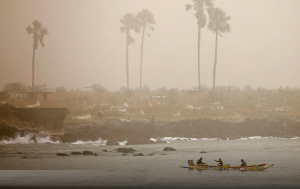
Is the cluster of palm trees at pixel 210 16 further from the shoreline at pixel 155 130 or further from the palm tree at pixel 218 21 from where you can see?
the shoreline at pixel 155 130


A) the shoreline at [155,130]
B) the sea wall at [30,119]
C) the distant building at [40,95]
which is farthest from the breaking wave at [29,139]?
the distant building at [40,95]

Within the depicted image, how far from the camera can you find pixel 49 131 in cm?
2747

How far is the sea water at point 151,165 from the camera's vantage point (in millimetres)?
20438

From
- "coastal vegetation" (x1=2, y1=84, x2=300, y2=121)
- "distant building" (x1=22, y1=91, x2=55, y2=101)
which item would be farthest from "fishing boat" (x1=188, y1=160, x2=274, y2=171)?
"distant building" (x1=22, y1=91, x2=55, y2=101)

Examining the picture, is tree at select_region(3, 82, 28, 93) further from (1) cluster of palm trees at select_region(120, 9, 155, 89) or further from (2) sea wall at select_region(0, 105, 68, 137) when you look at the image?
(1) cluster of palm trees at select_region(120, 9, 155, 89)

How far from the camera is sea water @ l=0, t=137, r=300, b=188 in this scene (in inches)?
805

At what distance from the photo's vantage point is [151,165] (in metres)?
23.2

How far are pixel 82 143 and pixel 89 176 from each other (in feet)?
22.6

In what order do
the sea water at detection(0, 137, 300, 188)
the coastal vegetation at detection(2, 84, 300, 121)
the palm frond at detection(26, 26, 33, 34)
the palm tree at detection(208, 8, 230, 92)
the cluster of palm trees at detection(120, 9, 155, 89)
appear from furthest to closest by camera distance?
the palm tree at detection(208, 8, 230, 92) → the cluster of palm trees at detection(120, 9, 155, 89) → the coastal vegetation at detection(2, 84, 300, 121) → the palm frond at detection(26, 26, 33, 34) → the sea water at detection(0, 137, 300, 188)

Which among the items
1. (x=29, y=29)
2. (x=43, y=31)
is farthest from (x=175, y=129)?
(x=29, y=29)

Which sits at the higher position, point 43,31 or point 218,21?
point 218,21

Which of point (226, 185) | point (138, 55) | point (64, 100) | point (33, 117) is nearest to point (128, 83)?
point (138, 55)

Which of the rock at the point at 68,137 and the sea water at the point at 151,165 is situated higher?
the rock at the point at 68,137

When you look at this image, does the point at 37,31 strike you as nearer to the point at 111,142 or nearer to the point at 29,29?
the point at 29,29
